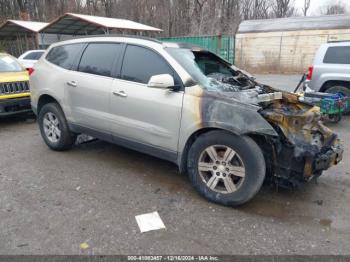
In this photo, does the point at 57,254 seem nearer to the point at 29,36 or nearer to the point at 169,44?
the point at 169,44

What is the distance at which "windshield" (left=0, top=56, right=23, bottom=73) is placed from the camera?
298 inches

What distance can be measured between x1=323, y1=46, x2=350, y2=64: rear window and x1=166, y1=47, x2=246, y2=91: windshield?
14.9 ft

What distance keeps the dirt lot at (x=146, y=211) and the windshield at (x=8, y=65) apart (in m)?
3.78

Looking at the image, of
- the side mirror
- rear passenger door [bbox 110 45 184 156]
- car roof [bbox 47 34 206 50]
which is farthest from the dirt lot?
car roof [bbox 47 34 206 50]

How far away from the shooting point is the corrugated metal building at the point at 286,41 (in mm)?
18906

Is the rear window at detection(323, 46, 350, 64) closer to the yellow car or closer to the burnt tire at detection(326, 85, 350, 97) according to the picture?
the burnt tire at detection(326, 85, 350, 97)

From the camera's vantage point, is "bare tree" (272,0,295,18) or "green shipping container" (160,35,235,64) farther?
"bare tree" (272,0,295,18)

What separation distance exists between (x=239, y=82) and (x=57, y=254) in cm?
304

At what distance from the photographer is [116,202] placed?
3543 millimetres

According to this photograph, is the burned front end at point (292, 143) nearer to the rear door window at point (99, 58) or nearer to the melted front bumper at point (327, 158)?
the melted front bumper at point (327, 158)

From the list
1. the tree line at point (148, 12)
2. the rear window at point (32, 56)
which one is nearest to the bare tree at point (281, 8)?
the tree line at point (148, 12)

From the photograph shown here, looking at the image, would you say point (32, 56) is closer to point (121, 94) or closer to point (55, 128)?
point (55, 128)

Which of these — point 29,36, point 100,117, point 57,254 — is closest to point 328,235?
point 57,254

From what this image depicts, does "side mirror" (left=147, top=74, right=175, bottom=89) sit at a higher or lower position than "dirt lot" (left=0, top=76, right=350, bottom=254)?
higher
